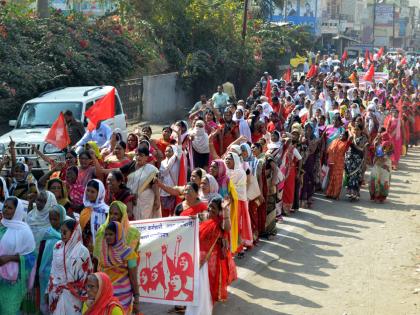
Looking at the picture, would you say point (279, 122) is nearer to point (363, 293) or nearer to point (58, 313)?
point (363, 293)

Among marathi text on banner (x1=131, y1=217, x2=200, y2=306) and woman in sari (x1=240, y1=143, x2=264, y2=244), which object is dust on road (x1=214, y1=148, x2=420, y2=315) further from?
marathi text on banner (x1=131, y1=217, x2=200, y2=306)

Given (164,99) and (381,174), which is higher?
(164,99)

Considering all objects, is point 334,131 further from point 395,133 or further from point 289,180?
point 395,133

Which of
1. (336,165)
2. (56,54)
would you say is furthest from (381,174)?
(56,54)

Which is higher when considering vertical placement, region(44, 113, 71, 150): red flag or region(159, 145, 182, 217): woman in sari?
region(44, 113, 71, 150): red flag

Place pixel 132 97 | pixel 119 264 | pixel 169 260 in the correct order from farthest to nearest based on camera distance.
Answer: pixel 132 97
pixel 169 260
pixel 119 264

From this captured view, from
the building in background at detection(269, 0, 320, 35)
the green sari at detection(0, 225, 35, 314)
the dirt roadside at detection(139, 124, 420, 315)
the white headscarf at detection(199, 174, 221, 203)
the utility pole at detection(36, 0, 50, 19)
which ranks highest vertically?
the building in background at detection(269, 0, 320, 35)

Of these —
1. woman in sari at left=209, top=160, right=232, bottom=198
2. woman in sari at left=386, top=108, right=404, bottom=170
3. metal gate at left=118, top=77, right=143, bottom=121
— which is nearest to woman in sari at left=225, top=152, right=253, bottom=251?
woman in sari at left=209, top=160, right=232, bottom=198

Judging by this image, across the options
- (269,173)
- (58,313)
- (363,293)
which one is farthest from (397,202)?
(58,313)

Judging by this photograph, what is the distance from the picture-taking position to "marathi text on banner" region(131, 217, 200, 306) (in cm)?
794

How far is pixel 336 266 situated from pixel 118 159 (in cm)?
308

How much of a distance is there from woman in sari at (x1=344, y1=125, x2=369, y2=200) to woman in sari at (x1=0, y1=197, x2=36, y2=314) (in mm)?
8909

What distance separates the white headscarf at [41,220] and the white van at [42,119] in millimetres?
6390

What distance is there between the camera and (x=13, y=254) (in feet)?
23.1
